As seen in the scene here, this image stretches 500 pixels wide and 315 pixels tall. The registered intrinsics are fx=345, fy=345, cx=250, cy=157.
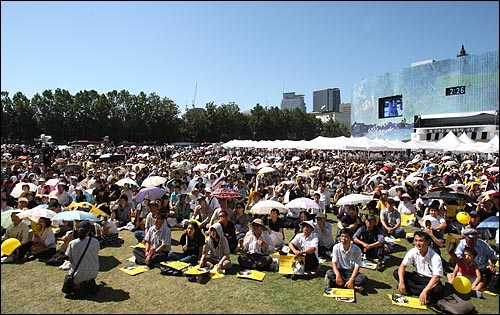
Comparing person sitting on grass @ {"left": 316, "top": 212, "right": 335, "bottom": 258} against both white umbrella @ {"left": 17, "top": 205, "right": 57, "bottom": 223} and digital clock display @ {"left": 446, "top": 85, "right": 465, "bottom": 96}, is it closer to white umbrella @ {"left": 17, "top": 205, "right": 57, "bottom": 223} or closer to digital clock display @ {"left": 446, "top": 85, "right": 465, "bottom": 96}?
white umbrella @ {"left": 17, "top": 205, "right": 57, "bottom": 223}

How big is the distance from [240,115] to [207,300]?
77981 mm

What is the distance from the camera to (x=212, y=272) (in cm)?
629

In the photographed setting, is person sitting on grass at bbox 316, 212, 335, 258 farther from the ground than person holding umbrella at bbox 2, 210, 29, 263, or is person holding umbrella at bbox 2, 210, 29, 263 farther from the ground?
person holding umbrella at bbox 2, 210, 29, 263

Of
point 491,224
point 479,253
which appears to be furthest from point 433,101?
point 479,253

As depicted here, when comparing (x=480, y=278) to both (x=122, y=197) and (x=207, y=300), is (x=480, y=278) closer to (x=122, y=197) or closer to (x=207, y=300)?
(x=207, y=300)

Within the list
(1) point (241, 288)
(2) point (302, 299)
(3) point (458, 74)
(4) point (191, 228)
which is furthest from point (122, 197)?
(3) point (458, 74)

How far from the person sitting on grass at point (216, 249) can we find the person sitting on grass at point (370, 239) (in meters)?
2.68

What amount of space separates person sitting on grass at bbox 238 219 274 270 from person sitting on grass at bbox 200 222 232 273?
1.14 ft

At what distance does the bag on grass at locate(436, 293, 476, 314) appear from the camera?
4629 millimetres

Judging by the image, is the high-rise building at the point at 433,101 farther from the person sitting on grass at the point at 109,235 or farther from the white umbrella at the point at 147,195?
the person sitting on grass at the point at 109,235

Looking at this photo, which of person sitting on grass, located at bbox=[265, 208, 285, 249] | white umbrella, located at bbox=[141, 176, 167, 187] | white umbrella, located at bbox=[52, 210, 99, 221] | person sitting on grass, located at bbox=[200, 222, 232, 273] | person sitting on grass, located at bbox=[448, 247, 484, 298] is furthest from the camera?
white umbrella, located at bbox=[141, 176, 167, 187]

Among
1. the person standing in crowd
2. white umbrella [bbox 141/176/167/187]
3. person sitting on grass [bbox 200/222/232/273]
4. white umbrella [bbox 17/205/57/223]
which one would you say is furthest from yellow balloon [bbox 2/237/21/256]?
white umbrella [bbox 141/176/167/187]

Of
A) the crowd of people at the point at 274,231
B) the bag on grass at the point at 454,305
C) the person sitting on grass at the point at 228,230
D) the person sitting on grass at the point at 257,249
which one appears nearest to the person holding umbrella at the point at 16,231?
the crowd of people at the point at 274,231

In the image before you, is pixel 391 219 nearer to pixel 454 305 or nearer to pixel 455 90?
pixel 454 305
